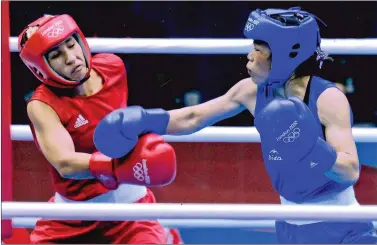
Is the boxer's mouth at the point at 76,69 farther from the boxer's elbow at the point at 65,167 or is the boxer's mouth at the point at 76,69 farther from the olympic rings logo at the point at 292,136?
the olympic rings logo at the point at 292,136

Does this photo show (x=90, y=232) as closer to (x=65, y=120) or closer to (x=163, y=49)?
(x=65, y=120)

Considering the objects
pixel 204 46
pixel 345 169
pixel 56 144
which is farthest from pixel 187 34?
pixel 345 169

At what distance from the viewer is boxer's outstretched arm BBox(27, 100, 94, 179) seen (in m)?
1.68

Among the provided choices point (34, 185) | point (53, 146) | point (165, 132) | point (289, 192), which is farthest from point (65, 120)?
point (34, 185)

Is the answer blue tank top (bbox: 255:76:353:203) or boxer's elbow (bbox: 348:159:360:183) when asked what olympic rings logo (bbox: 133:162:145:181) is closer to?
blue tank top (bbox: 255:76:353:203)

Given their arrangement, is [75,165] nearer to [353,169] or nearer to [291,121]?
[291,121]

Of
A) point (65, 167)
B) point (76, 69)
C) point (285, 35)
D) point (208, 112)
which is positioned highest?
point (285, 35)

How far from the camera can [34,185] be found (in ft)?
8.03

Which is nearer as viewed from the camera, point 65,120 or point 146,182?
point 146,182

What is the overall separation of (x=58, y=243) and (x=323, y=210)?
28.2 inches

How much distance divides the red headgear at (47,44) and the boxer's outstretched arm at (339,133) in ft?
1.98

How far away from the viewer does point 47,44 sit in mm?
1688

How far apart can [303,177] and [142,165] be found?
15.5 inches

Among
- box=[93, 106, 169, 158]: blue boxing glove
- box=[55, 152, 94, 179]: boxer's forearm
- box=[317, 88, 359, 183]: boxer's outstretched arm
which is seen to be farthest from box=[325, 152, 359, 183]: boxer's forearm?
box=[55, 152, 94, 179]: boxer's forearm
